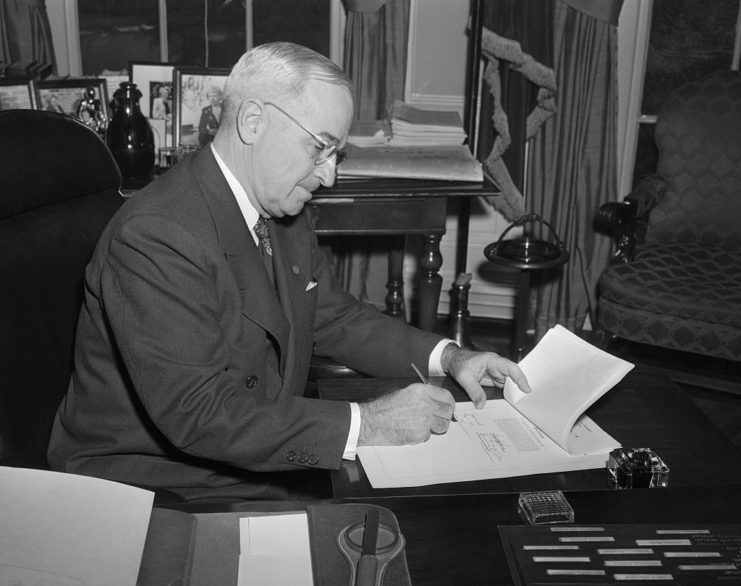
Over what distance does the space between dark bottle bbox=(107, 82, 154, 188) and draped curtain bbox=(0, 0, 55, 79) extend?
0.67 metres

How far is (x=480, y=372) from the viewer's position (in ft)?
5.24

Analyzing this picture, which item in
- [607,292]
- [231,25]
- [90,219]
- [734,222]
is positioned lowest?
[607,292]

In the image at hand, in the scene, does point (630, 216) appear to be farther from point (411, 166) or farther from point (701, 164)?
point (411, 166)

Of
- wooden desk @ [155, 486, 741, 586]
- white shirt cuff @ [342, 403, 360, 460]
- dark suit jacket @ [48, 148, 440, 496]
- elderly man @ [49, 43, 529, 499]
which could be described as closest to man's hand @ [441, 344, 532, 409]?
elderly man @ [49, 43, 529, 499]

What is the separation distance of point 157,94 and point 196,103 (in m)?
0.18

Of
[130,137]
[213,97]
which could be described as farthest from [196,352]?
[213,97]

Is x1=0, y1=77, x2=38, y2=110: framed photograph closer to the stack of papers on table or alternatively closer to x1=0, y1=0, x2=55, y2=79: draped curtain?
x1=0, y1=0, x2=55, y2=79: draped curtain

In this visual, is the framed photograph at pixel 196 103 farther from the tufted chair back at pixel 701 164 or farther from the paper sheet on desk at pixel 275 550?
the paper sheet on desk at pixel 275 550

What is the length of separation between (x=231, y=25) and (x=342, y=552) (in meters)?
3.07

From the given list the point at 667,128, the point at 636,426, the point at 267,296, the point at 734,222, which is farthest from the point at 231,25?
the point at 636,426

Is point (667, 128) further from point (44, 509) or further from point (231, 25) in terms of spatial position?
point (44, 509)

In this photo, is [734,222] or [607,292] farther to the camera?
[734,222]

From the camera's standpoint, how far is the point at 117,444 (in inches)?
58.9

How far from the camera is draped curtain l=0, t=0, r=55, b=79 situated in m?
3.24
